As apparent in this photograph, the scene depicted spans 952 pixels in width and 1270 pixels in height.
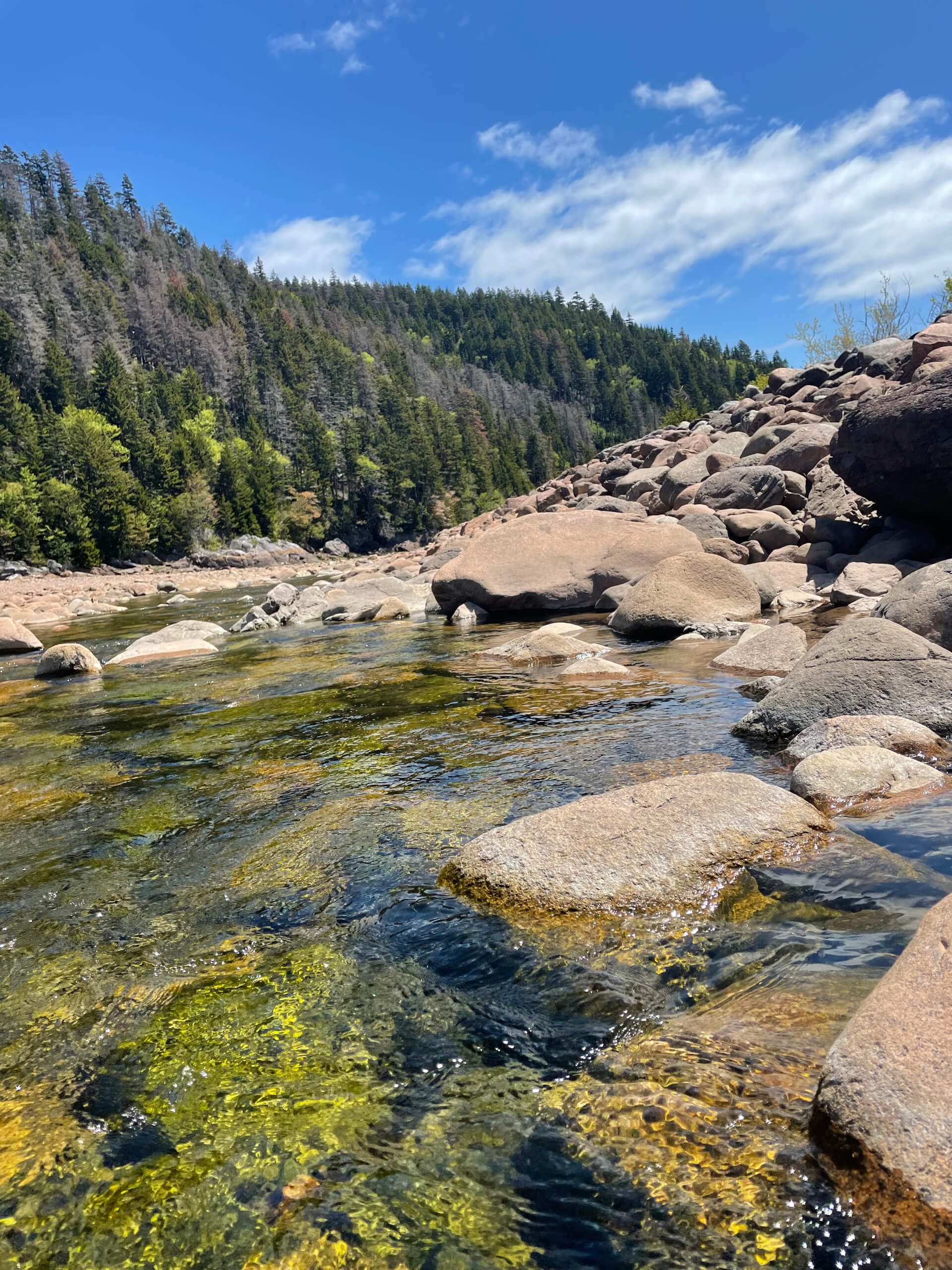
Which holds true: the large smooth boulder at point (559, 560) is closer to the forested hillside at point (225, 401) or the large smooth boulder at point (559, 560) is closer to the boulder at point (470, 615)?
the boulder at point (470, 615)

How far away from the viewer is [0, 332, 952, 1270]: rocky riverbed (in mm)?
2146

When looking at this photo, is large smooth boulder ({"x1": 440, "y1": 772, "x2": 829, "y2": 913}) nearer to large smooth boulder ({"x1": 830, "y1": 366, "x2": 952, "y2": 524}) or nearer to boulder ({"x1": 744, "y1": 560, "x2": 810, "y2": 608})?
boulder ({"x1": 744, "y1": 560, "x2": 810, "y2": 608})

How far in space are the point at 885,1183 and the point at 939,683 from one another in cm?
497

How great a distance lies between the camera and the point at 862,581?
38.5ft

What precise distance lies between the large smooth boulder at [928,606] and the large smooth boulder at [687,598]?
3347 millimetres

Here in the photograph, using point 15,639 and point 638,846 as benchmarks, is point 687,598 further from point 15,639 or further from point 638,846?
point 15,639

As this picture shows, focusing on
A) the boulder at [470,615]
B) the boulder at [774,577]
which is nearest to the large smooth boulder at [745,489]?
the boulder at [774,577]

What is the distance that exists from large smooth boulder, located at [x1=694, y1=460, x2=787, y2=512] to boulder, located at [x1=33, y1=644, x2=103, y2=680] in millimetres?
13502

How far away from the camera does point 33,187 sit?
446 ft

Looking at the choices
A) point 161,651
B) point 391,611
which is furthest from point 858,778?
point 391,611

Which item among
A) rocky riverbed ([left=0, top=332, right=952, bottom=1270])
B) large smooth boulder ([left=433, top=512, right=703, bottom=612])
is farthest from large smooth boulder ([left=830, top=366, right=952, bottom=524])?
Answer: rocky riverbed ([left=0, top=332, right=952, bottom=1270])

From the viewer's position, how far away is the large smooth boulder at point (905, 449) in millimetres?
11781

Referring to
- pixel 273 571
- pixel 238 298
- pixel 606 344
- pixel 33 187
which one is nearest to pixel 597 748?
pixel 273 571

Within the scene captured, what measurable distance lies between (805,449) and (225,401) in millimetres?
110170
